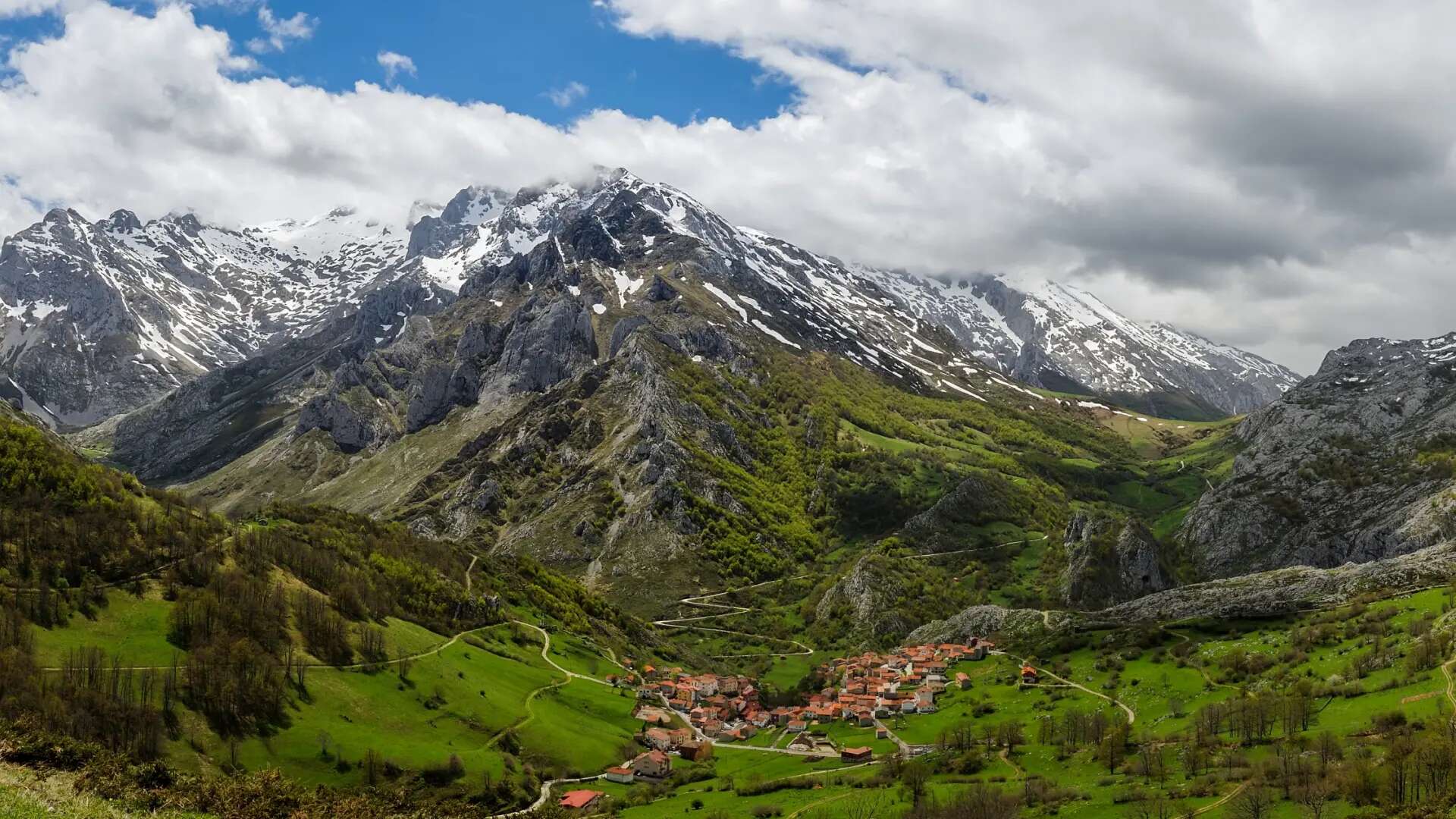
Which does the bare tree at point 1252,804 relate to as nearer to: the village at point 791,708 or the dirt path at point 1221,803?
the dirt path at point 1221,803

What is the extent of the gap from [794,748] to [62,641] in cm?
6444

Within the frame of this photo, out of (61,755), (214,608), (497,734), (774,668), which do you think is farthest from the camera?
(774,668)

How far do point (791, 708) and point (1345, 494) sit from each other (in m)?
112

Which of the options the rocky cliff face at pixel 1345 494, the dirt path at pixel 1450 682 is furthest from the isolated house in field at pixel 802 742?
the rocky cliff face at pixel 1345 494

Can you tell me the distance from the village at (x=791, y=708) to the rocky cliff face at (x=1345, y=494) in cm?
6660

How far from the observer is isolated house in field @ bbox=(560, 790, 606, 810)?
75.1 metres

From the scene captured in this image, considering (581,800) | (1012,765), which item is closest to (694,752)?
(581,800)

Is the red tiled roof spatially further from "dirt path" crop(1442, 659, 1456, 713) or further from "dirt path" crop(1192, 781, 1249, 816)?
"dirt path" crop(1442, 659, 1456, 713)

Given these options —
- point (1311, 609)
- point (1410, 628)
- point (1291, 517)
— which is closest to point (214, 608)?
point (1410, 628)

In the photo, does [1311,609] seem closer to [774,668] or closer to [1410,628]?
[1410,628]

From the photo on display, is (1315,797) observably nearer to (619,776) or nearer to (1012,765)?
(1012,765)

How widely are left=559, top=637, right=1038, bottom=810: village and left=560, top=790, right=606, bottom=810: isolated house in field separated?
78 mm

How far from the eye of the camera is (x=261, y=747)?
68.2 meters

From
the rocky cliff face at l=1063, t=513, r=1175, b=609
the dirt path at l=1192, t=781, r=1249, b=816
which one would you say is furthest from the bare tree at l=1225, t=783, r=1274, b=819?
the rocky cliff face at l=1063, t=513, r=1175, b=609
